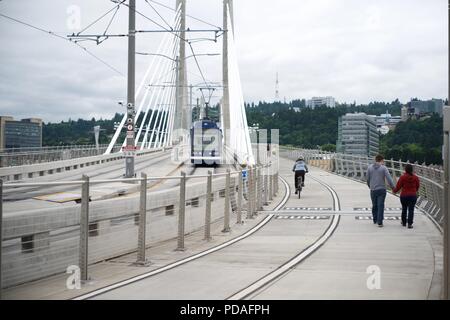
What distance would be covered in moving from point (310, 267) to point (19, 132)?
19139 millimetres

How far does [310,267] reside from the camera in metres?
9.98

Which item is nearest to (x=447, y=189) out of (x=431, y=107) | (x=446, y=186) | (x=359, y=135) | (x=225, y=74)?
(x=446, y=186)

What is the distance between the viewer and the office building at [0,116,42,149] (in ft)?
79.0

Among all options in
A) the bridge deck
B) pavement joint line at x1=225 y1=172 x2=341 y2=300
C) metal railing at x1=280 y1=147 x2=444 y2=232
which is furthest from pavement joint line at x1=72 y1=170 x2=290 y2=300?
metal railing at x1=280 y1=147 x2=444 y2=232

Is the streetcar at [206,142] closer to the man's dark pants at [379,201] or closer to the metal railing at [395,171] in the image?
the metal railing at [395,171]

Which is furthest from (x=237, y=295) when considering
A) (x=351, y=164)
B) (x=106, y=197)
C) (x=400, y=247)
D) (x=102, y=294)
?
(x=351, y=164)

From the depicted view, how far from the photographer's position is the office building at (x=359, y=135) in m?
46.9

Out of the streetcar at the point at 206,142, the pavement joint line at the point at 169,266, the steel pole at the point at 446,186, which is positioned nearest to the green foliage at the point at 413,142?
the pavement joint line at the point at 169,266

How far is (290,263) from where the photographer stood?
10.4 meters

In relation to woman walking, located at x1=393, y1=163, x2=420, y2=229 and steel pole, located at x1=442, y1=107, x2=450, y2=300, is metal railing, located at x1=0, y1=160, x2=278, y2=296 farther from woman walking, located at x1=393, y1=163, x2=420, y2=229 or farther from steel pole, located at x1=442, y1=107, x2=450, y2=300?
woman walking, located at x1=393, y1=163, x2=420, y2=229

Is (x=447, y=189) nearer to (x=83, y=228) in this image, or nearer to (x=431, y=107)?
(x=83, y=228)

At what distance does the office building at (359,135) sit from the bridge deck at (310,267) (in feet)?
99.0

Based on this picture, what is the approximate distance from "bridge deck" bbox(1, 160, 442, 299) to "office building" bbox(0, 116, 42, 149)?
1180cm
